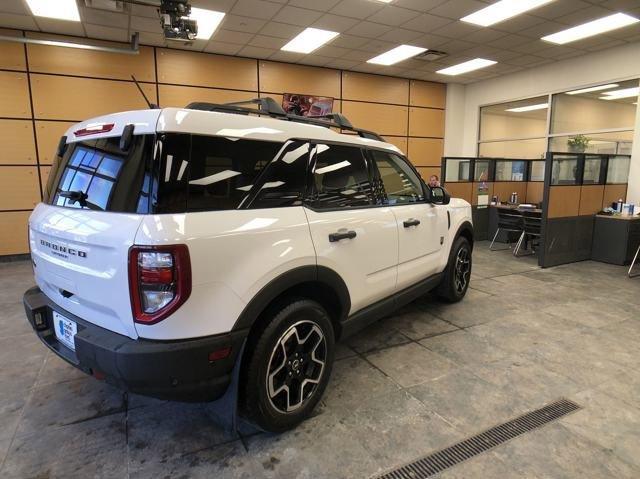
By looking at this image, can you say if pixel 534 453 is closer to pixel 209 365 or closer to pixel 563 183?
pixel 209 365

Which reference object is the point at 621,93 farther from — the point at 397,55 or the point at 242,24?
the point at 242,24

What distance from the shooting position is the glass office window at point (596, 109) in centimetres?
680

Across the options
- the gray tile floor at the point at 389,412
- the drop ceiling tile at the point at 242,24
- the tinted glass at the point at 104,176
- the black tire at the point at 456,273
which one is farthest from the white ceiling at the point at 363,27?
the gray tile floor at the point at 389,412

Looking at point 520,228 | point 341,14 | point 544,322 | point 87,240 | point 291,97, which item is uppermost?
point 341,14

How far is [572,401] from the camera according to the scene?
2.28 meters

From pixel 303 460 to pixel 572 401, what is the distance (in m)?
1.62

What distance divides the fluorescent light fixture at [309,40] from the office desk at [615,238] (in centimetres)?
502

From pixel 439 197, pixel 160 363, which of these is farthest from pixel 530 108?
pixel 160 363

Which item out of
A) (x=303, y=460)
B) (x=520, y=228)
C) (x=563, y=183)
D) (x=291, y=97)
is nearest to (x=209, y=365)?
(x=303, y=460)

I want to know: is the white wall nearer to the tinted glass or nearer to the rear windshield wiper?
the tinted glass

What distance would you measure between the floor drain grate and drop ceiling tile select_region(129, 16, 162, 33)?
598 centimetres

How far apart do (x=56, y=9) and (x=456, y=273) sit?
231 inches

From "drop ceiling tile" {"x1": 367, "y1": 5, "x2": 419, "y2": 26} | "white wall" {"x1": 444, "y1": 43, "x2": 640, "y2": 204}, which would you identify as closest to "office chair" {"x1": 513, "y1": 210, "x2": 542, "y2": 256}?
"white wall" {"x1": 444, "y1": 43, "x2": 640, "y2": 204}

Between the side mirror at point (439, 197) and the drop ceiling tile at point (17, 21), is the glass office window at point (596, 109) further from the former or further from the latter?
the drop ceiling tile at point (17, 21)
